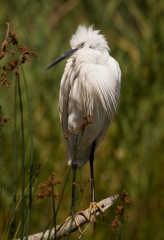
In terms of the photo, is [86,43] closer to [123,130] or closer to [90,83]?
[90,83]

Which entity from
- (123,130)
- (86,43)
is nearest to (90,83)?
(86,43)

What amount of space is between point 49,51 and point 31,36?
0.76ft

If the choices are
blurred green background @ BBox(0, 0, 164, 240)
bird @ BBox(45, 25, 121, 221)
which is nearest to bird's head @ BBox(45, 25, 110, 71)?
bird @ BBox(45, 25, 121, 221)

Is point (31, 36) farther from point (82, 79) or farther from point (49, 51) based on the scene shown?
point (82, 79)

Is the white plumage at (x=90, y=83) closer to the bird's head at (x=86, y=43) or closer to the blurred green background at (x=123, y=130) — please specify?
the bird's head at (x=86, y=43)

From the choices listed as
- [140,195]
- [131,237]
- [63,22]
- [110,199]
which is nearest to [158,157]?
[140,195]

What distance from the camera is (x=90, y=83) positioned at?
2.50 metres

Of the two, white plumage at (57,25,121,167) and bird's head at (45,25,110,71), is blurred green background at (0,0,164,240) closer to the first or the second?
white plumage at (57,25,121,167)

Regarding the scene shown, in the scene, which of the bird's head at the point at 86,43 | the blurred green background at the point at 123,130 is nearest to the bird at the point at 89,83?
the bird's head at the point at 86,43

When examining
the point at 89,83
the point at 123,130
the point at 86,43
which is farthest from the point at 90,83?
the point at 123,130

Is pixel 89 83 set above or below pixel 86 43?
below

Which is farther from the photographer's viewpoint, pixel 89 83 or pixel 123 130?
pixel 123 130

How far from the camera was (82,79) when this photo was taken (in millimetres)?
2504

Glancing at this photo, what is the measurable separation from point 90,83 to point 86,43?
0.16 m
